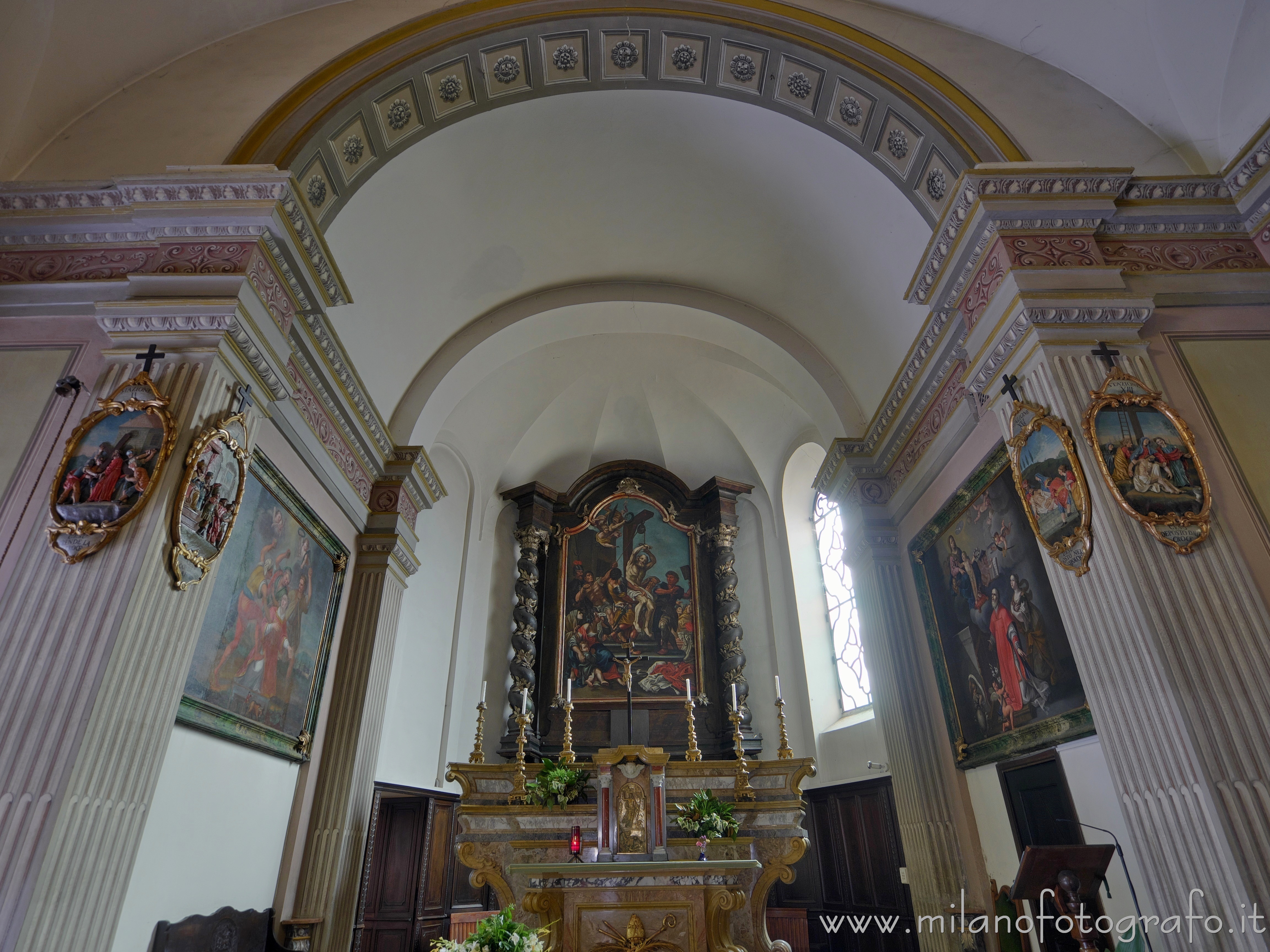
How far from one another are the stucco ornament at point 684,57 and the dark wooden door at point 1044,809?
6041 millimetres

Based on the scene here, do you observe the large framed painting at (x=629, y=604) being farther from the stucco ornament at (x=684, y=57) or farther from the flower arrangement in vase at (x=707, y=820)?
the stucco ornament at (x=684, y=57)

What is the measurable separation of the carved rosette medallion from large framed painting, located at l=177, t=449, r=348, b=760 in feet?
16.2

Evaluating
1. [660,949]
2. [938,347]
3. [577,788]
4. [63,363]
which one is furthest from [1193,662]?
[63,363]

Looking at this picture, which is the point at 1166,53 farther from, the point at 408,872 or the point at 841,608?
the point at 408,872

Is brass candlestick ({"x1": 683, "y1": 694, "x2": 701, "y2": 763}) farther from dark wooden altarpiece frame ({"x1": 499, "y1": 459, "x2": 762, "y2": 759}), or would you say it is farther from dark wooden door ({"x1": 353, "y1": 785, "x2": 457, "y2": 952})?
dark wooden door ({"x1": 353, "y1": 785, "x2": 457, "y2": 952})

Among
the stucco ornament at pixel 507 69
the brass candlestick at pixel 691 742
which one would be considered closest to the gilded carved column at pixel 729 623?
the brass candlestick at pixel 691 742

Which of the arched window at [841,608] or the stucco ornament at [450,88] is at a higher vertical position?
the stucco ornament at [450,88]

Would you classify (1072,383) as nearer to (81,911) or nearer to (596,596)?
(81,911)

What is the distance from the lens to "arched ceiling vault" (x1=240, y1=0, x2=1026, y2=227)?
5551 millimetres

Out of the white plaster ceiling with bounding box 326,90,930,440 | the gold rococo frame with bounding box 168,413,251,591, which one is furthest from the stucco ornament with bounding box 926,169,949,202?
the gold rococo frame with bounding box 168,413,251,591

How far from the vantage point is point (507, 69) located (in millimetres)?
6430

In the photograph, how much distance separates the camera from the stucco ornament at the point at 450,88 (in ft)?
20.5

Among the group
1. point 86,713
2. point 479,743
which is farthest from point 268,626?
point 479,743

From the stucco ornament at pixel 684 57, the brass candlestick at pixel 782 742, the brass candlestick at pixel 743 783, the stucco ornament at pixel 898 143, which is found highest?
the stucco ornament at pixel 684 57
